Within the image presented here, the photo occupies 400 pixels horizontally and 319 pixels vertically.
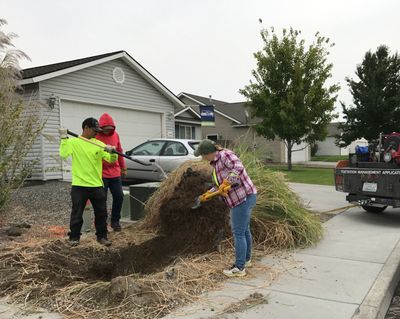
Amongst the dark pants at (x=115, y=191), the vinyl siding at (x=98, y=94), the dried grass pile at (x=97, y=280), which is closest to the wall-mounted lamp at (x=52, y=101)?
the vinyl siding at (x=98, y=94)

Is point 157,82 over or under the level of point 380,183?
over

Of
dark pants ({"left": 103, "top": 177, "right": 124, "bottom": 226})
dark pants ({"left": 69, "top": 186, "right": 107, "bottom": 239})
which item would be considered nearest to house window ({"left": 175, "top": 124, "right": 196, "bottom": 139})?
dark pants ({"left": 103, "top": 177, "right": 124, "bottom": 226})

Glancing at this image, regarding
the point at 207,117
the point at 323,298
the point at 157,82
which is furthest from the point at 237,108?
the point at 323,298

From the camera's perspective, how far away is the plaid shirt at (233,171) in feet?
15.7

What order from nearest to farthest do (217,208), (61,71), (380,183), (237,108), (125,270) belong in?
1. (125,270)
2. (217,208)
3. (380,183)
4. (61,71)
5. (237,108)

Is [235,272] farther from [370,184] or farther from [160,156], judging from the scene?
[160,156]

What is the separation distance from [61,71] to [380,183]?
937 cm

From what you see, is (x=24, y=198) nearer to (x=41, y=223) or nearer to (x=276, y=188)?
(x=41, y=223)

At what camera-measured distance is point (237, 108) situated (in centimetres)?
3500

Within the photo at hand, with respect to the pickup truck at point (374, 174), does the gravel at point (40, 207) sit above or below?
below

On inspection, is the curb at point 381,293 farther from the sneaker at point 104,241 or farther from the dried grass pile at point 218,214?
the sneaker at point 104,241

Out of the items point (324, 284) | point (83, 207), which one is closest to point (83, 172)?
point (83, 207)

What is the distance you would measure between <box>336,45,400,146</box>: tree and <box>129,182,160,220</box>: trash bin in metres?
22.4

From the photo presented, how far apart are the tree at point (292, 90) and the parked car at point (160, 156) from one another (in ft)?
29.1
